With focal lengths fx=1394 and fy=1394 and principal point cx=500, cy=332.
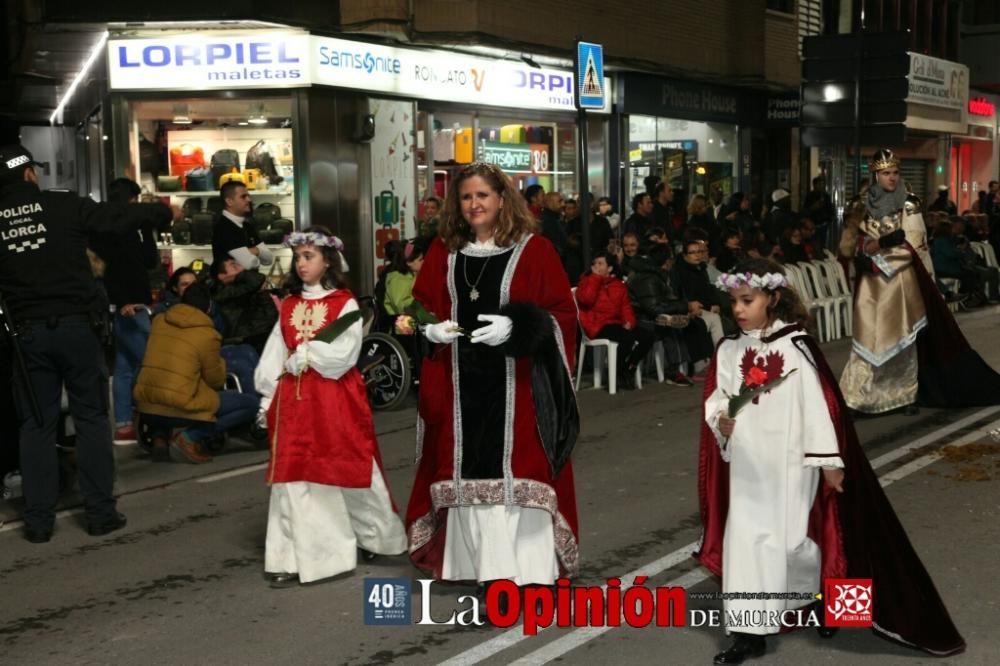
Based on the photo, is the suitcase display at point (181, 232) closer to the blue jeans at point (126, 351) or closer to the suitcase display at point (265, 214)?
Answer: the suitcase display at point (265, 214)

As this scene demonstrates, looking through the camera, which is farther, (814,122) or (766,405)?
(814,122)

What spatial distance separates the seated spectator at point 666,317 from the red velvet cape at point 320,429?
6.64m

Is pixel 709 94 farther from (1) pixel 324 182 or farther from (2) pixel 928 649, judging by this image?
(2) pixel 928 649

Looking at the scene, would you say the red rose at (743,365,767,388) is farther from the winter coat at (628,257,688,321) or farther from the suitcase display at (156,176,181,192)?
the suitcase display at (156,176,181,192)

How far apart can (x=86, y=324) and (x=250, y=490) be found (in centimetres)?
181

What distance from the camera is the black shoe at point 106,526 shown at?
310 inches

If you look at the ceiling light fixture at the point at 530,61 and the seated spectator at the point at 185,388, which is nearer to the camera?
the seated spectator at the point at 185,388

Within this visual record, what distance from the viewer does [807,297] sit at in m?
16.7

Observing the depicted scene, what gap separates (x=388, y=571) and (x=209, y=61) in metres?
9.52

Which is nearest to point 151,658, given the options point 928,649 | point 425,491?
point 425,491

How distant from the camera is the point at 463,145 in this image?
18.3 meters

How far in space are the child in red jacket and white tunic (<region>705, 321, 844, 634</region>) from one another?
24.4 feet


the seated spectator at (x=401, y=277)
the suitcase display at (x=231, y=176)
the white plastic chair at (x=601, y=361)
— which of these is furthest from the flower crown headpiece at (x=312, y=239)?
the suitcase display at (x=231, y=176)

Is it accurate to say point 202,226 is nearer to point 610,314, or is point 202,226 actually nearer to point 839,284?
point 610,314
